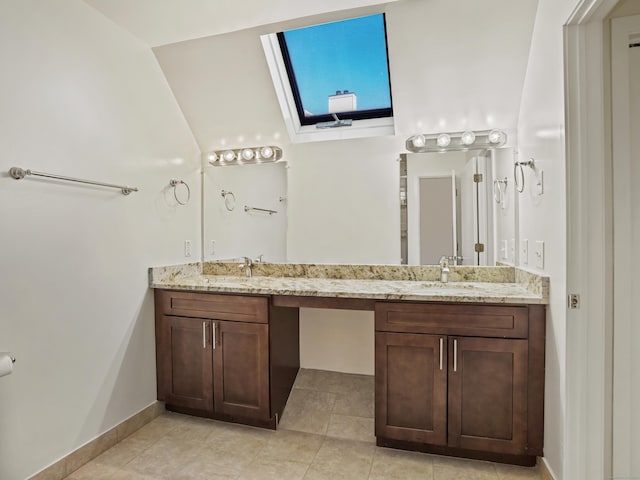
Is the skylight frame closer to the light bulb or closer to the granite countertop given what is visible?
the light bulb

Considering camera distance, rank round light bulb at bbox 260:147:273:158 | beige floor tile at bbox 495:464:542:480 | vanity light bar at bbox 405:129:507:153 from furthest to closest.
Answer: round light bulb at bbox 260:147:273:158 < vanity light bar at bbox 405:129:507:153 < beige floor tile at bbox 495:464:542:480

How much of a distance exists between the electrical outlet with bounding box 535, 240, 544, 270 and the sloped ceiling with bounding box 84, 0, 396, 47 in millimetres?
1516

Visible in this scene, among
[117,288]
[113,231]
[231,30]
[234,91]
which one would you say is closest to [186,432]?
[117,288]

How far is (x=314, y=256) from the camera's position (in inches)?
101

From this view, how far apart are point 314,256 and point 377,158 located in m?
0.85

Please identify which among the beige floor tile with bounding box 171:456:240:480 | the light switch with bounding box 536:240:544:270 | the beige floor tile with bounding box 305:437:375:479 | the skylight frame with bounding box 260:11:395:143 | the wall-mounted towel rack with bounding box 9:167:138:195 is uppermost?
the skylight frame with bounding box 260:11:395:143

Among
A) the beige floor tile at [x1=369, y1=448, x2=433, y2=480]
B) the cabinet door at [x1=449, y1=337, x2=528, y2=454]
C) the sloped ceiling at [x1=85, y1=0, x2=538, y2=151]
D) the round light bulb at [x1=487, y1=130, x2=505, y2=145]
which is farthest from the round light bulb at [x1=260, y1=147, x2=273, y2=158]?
the beige floor tile at [x1=369, y1=448, x2=433, y2=480]

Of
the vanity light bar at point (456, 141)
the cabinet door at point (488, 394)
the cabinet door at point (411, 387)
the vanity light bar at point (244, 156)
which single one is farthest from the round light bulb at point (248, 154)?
the cabinet door at point (488, 394)

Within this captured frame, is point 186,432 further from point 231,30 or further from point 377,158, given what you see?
point 231,30

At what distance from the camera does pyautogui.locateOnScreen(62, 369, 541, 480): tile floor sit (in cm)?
170

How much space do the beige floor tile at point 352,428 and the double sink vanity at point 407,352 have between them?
0.43ft

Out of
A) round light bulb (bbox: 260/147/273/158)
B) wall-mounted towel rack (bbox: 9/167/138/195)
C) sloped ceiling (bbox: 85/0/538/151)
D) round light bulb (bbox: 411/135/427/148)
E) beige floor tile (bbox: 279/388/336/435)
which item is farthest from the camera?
round light bulb (bbox: 260/147/273/158)

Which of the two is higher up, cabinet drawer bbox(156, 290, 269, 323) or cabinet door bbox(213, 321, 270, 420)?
cabinet drawer bbox(156, 290, 269, 323)

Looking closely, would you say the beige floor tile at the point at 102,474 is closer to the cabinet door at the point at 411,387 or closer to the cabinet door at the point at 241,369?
the cabinet door at the point at 241,369
